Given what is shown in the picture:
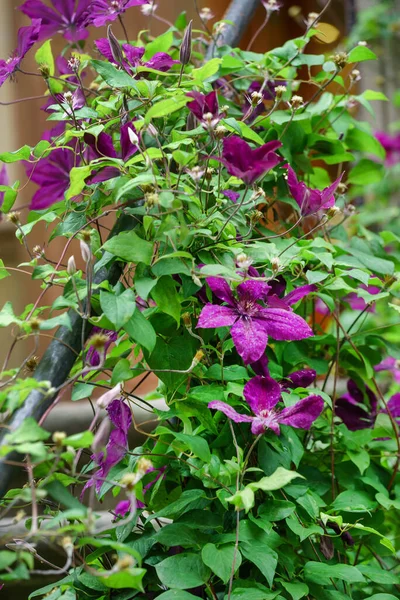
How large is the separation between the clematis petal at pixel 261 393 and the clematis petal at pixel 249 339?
0.04 m

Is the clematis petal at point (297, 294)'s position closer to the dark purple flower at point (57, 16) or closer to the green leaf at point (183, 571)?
the green leaf at point (183, 571)

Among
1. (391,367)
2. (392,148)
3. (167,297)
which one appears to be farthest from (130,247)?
(392,148)

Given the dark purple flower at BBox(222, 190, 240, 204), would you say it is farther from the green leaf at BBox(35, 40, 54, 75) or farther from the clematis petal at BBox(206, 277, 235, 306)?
the green leaf at BBox(35, 40, 54, 75)

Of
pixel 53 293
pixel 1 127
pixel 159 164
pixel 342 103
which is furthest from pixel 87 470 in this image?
pixel 1 127

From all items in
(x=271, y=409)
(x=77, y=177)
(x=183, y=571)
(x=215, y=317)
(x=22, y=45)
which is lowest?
(x=183, y=571)

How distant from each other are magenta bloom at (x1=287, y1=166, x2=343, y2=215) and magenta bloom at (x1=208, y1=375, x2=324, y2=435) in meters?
0.20

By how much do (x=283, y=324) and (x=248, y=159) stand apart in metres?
0.17

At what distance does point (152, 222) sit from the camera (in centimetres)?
68

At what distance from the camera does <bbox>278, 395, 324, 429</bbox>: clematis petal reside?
68cm

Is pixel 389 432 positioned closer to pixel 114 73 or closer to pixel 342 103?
pixel 342 103

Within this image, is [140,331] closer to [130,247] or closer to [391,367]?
[130,247]

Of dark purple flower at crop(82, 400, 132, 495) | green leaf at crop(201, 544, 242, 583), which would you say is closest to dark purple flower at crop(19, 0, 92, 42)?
dark purple flower at crop(82, 400, 132, 495)

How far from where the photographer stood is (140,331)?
0.63 metres

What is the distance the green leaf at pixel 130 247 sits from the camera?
636mm
